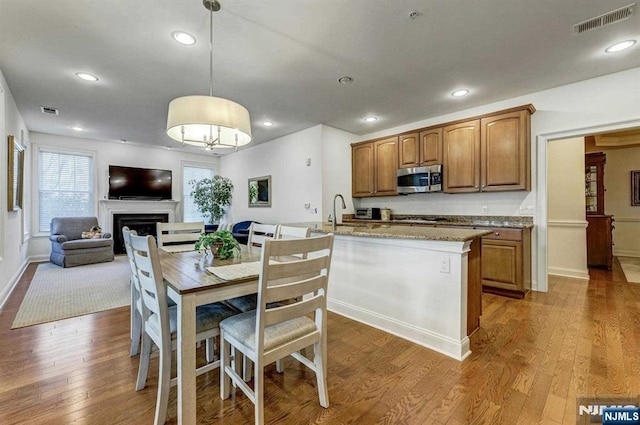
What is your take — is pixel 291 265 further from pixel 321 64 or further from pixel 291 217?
pixel 291 217

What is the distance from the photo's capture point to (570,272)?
14.6ft

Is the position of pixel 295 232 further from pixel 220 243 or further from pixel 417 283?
pixel 417 283

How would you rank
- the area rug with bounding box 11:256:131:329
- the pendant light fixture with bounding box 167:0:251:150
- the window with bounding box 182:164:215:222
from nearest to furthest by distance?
the pendant light fixture with bounding box 167:0:251:150
the area rug with bounding box 11:256:131:329
the window with bounding box 182:164:215:222

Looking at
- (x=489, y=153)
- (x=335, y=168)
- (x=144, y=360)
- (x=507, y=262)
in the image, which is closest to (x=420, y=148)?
(x=489, y=153)

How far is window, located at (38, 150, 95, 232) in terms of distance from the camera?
5.81m

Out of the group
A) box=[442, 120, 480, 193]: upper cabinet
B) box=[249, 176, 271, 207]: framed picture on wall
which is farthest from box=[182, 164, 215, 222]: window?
box=[442, 120, 480, 193]: upper cabinet

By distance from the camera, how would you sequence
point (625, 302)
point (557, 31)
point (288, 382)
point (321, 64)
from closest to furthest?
point (288, 382), point (557, 31), point (321, 64), point (625, 302)

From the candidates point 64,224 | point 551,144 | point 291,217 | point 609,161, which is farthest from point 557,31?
point 64,224

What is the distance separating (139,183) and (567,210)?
338 inches

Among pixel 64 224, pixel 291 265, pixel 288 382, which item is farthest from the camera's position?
pixel 64 224

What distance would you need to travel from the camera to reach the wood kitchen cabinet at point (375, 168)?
4977 mm

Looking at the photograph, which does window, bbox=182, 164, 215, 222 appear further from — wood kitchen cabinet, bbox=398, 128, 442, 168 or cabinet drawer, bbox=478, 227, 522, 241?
cabinet drawer, bbox=478, 227, 522, 241

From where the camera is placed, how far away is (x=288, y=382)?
187 cm

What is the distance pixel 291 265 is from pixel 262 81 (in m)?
2.76
